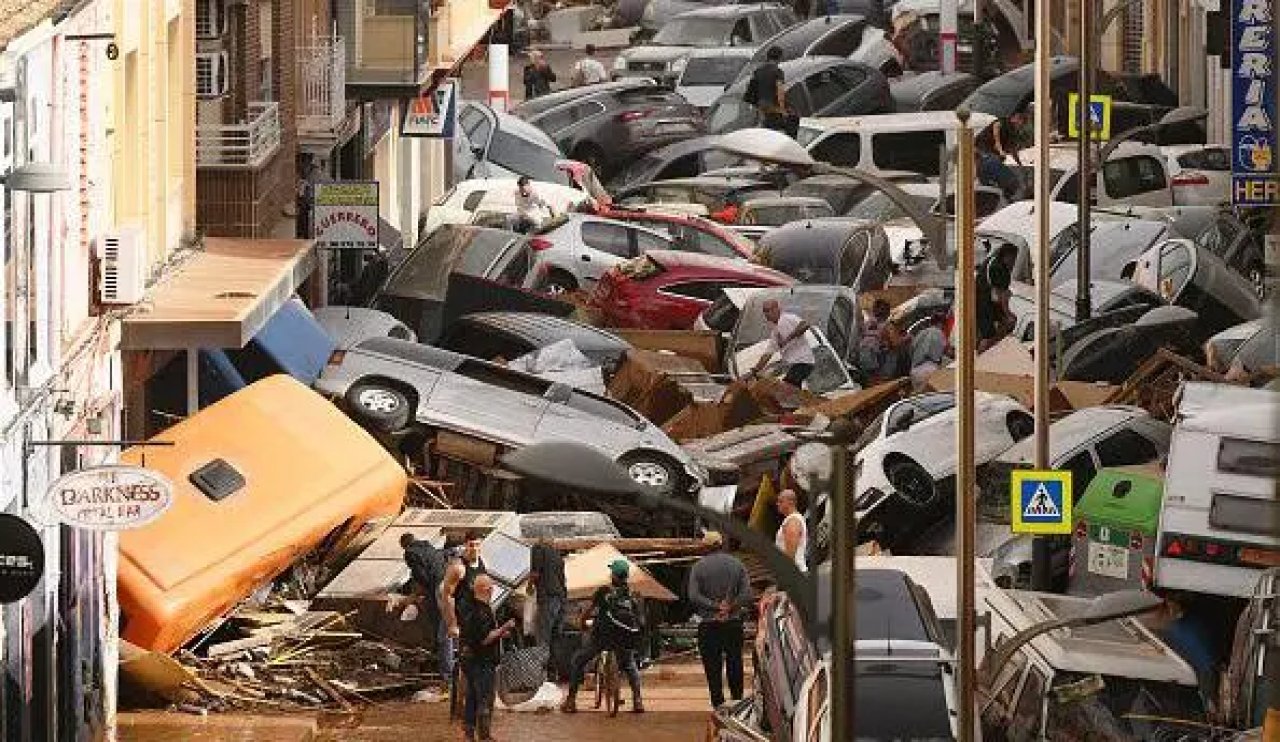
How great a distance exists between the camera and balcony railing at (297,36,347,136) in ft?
148

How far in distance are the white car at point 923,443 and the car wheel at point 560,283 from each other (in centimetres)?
1233

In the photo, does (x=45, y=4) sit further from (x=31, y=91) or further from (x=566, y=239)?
(x=566, y=239)

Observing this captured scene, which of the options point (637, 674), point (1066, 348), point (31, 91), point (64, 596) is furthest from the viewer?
point (1066, 348)

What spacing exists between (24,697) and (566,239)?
913 inches

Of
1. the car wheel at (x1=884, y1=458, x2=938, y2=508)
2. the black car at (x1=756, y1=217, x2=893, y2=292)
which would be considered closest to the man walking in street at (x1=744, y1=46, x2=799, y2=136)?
the black car at (x1=756, y1=217, x2=893, y2=292)

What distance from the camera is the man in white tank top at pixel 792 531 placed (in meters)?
30.1

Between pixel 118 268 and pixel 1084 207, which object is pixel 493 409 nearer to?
pixel 118 268

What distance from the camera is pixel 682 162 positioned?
62.6 metres

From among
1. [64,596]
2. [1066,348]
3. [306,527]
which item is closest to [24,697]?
[64,596]

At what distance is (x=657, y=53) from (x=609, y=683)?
49801 mm

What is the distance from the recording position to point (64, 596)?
26.9 m

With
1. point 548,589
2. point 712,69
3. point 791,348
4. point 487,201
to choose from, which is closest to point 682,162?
point 487,201

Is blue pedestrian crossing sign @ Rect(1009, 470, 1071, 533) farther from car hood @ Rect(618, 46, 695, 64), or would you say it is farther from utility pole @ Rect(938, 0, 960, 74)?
car hood @ Rect(618, 46, 695, 64)

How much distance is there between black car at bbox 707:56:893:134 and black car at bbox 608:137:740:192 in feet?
9.91
